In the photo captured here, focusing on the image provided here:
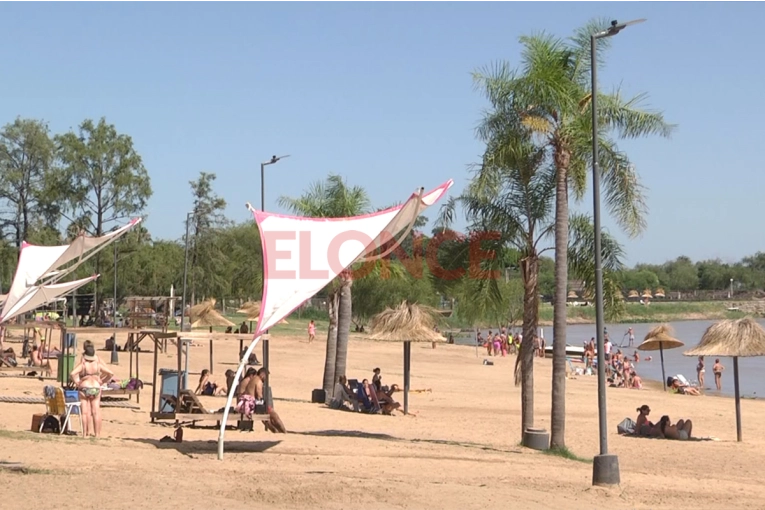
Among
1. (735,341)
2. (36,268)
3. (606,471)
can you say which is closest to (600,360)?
(606,471)

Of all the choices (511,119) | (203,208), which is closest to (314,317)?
(203,208)

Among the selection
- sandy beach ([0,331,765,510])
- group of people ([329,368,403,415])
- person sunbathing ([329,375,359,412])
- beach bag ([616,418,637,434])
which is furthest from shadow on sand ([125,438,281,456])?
beach bag ([616,418,637,434])

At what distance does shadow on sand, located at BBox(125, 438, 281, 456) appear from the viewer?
13383mm

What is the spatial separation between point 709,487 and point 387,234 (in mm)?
5888

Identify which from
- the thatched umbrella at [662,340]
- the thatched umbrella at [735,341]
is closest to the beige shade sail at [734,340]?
the thatched umbrella at [735,341]

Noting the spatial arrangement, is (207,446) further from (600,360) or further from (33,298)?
(33,298)

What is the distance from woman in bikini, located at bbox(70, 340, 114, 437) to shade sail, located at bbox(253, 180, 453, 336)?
9.13ft

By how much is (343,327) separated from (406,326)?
9.04 feet

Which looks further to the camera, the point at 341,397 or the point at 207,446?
the point at 341,397

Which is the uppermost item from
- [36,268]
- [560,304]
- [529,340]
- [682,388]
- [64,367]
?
[36,268]

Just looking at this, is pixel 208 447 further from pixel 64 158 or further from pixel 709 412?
pixel 64 158

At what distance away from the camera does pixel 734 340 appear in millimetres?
20969

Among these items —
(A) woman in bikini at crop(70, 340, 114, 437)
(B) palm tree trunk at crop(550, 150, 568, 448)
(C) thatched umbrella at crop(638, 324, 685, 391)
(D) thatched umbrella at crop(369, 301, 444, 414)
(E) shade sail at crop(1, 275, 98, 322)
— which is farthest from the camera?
(C) thatched umbrella at crop(638, 324, 685, 391)

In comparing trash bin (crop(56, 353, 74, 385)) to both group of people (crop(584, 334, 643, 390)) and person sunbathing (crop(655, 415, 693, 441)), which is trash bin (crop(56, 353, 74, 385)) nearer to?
person sunbathing (crop(655, 415, 693, 441))
